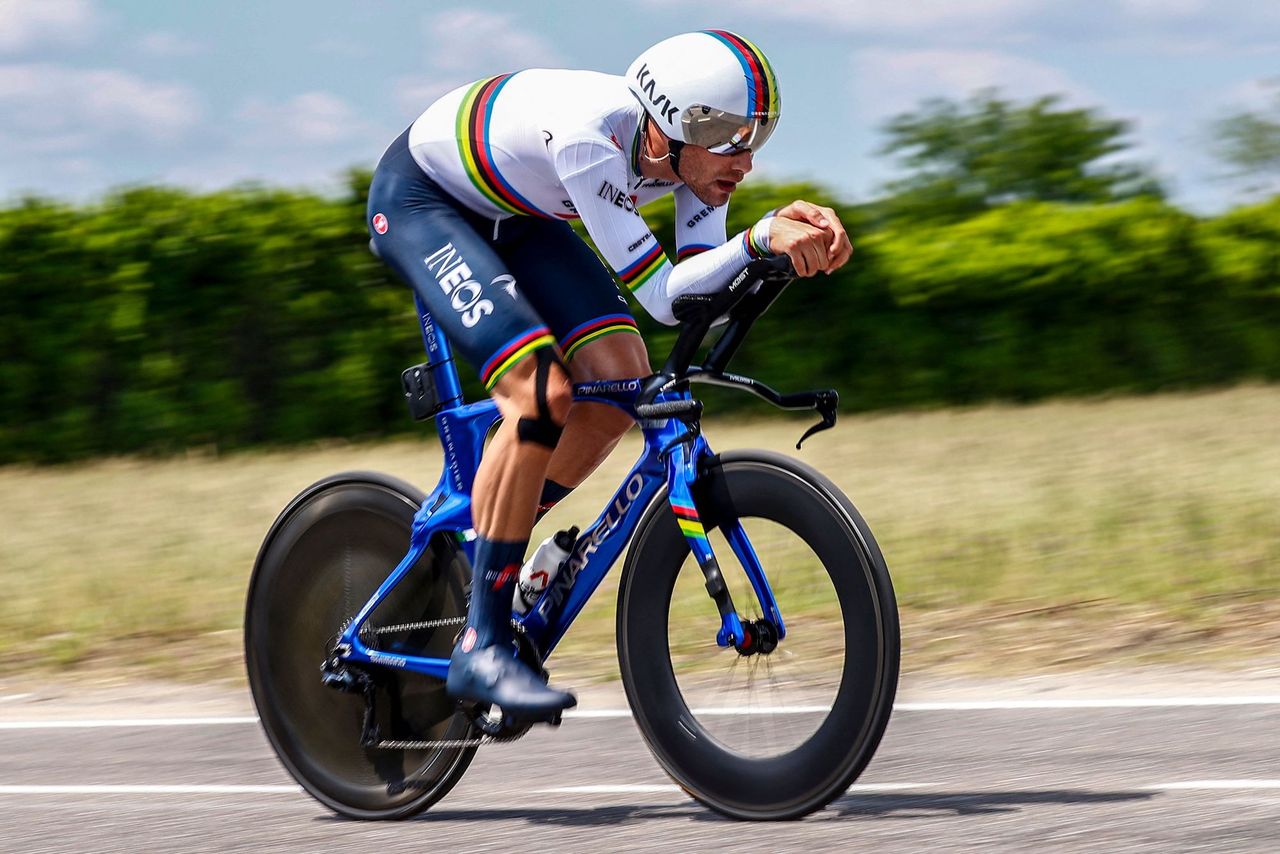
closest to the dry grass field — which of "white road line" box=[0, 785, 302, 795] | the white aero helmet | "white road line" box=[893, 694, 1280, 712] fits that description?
"white road line" box=[893, 694, 1280, 712]

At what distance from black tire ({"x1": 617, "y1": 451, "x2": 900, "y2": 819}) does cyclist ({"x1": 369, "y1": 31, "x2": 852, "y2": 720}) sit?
302 millimetres

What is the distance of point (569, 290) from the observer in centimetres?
489

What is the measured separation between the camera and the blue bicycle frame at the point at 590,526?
14.9 feet

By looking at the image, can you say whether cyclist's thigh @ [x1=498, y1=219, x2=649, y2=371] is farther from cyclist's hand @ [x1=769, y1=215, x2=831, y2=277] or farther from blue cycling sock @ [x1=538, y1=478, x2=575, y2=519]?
cyclist's hand @ [x1=769, y1=215, x2=831, y2=277]

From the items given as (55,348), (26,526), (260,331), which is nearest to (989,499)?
(26,526)

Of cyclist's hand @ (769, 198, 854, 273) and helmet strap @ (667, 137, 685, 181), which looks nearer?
cyclist's hand @ (769, 198, 854, 273)

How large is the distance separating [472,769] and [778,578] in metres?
1.51

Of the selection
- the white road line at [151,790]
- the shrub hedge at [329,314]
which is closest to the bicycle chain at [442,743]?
the white road line at [151,790]

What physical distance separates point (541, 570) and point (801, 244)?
1.24m

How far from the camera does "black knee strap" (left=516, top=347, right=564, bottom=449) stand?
180 inches

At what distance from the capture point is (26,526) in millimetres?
13023

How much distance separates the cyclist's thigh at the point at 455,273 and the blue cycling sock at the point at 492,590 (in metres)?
0.42

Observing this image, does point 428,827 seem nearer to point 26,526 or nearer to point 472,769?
point 472,769

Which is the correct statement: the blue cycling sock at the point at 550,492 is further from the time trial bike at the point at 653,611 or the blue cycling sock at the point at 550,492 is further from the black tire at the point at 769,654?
the black tire at the point at 769,654
